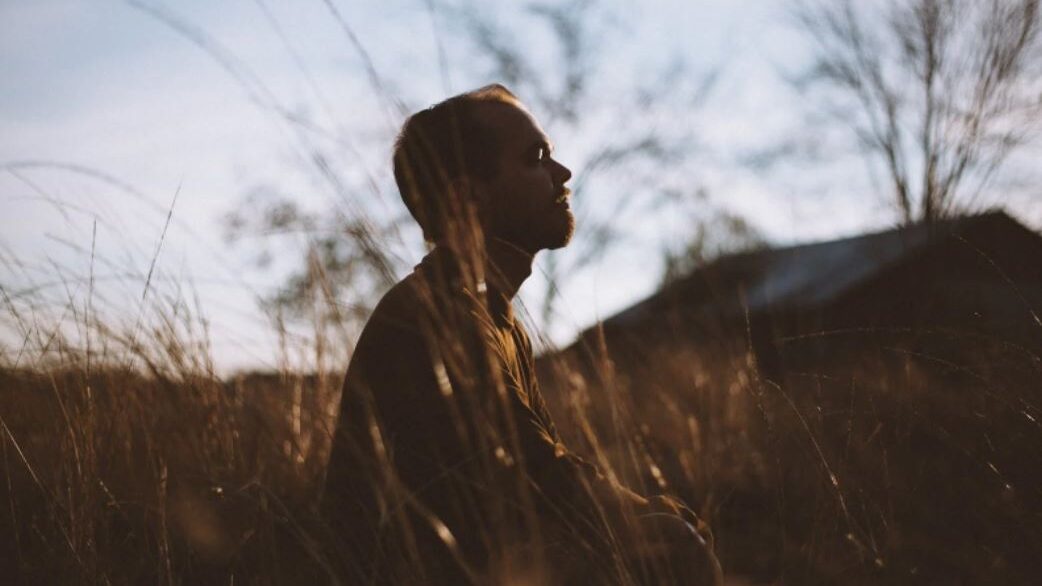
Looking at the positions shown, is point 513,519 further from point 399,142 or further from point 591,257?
point 591,257

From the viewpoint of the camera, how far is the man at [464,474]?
132cm

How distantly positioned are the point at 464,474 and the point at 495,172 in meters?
0.67

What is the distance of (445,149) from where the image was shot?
1.89 metres

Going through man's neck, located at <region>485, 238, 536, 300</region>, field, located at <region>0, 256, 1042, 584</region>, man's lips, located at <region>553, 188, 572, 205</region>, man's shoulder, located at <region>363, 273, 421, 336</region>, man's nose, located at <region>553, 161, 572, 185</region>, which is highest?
man's nose, located at <region>553, 161, 572, 185</region>

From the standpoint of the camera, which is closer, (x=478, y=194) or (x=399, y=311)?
(x=399, y=311)

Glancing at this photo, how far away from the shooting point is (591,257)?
18.9 meters

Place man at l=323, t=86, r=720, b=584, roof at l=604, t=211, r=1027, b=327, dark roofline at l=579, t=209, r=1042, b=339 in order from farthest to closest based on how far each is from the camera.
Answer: roof at l=604, t=211, r=1027, b=327
dark roofline at l=579, t=209, r=1042, b=339
man at l=323, t=86, r=720, b=584

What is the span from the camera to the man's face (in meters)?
1.80

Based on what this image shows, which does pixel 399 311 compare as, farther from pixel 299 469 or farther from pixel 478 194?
pixel 299 469

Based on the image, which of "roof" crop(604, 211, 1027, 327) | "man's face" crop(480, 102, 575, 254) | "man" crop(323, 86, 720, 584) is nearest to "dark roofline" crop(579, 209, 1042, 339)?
"roof" crop(604, 211, 1027, 327)

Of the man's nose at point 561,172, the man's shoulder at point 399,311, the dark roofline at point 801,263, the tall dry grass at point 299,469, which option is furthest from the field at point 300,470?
the dark roofline at point 801,263

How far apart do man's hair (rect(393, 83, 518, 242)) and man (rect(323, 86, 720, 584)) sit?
178 mm

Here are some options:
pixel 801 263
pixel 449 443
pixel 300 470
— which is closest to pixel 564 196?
pixel 449 443

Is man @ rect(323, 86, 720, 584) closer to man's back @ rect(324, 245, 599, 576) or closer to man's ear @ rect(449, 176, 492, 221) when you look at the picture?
man's back @ rect(324, 245, 599, 576)
